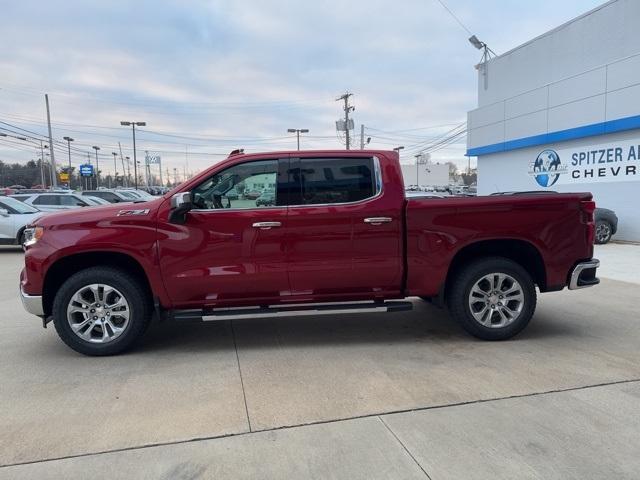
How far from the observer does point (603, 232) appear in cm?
1393

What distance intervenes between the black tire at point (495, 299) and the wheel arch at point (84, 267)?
126 inches

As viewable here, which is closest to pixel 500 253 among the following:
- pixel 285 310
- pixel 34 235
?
pixel 285 310

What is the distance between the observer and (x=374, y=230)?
5074mm

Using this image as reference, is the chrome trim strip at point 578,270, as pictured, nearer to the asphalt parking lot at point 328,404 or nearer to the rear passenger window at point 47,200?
the asphalt parking lot at point 328,404

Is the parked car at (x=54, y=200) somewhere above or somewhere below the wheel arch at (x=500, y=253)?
above

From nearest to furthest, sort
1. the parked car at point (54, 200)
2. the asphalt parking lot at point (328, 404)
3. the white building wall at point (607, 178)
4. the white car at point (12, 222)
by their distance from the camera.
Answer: the asphalt parking lot at point (328, 404) < the white car at point (12, 222) < the white building wall at point (607, 178) < the parked car at point (54, 200)

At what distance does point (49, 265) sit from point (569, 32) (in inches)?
659

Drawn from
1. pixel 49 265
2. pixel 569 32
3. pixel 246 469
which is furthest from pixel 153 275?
pixel 569 32

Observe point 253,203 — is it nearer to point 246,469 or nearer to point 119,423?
point 119,423

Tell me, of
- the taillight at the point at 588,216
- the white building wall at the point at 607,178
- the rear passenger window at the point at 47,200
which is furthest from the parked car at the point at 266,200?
the rear passenger window at the point at 47,200

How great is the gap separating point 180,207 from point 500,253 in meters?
3.43

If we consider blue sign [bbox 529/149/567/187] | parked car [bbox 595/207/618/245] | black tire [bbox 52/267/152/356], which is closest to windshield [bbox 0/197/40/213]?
black tire [bbox 52/267/152/356]

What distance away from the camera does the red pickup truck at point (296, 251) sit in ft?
16.0

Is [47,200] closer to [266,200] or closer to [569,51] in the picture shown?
[266,200]
